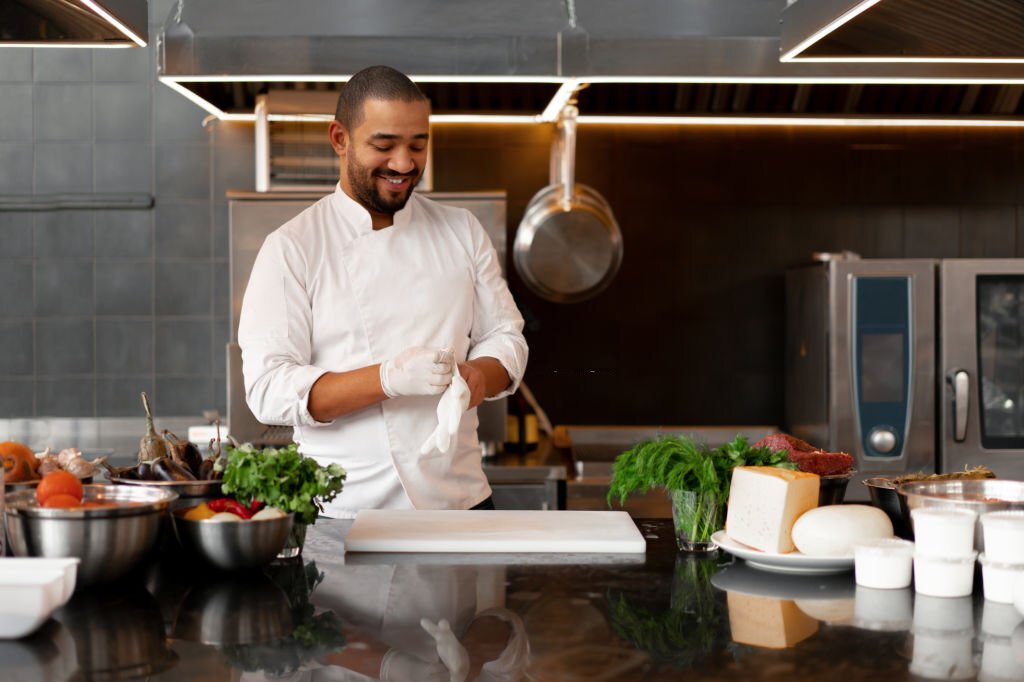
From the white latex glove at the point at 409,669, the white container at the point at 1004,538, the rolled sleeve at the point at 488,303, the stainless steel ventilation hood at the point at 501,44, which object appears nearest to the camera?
the white latex glove at the point at 409,669

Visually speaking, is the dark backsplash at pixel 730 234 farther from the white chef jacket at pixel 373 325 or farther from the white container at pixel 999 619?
the white container at pixel 999 619

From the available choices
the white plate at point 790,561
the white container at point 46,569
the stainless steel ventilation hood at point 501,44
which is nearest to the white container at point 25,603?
the white container at point 46,569

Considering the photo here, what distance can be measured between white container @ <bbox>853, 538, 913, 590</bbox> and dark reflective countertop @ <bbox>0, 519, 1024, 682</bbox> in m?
0.02

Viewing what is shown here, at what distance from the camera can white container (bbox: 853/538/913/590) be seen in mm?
1477

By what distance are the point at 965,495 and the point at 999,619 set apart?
360 millimetres

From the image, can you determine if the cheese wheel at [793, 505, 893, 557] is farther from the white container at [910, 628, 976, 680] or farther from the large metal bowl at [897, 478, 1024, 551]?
the white container at [910, 628, 976, 680]

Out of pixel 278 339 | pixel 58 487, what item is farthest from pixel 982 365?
pixel 58 487

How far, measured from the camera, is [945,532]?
1.42 m

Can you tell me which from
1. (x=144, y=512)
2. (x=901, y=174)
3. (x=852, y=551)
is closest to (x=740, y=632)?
(x=852, y=551)

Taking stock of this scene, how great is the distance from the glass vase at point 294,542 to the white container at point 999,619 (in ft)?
3.05

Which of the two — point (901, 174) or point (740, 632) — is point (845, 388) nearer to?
point (901, 174)

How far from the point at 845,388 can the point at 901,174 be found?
107 centimetres

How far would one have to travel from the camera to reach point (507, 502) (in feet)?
11.1

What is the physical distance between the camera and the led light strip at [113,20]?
189cm
